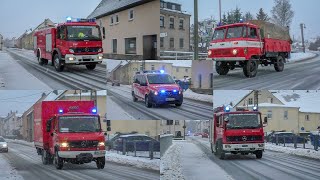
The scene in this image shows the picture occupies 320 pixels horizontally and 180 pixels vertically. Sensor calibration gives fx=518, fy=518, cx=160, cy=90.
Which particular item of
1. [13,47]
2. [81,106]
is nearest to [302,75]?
[81,106]

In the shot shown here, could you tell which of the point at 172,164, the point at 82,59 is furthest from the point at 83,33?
the point at 172,164

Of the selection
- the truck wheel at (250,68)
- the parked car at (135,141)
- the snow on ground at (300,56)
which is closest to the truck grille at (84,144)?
the parked car at (135,141)

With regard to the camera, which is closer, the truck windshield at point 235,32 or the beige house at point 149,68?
the beige house at point 149,68

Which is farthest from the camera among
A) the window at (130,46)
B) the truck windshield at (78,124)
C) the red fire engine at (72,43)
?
the truck windshield at (78,124)

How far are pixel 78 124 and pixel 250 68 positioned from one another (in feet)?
11.4

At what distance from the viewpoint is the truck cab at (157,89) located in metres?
9.22

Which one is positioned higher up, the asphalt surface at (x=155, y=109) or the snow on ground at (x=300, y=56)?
the snow on ground at (x=300, y=56)

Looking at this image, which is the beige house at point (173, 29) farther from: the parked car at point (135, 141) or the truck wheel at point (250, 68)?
the parked car at point (135, 141)

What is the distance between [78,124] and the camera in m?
10.0

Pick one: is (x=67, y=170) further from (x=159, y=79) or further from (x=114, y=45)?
(x=114, y=45)

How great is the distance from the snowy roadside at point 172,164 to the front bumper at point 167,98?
781 millimetres

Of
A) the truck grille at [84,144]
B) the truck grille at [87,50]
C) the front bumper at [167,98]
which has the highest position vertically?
the truck grille at [87,50]

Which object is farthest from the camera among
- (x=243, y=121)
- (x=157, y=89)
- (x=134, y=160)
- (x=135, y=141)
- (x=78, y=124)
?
(x=243, y=121)

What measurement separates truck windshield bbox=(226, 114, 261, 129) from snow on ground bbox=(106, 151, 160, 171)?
2226 millimetres
